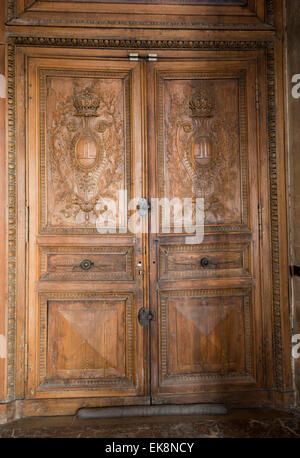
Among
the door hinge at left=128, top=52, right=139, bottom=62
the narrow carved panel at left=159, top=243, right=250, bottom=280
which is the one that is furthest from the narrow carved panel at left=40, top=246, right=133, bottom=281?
the door hinge at left=128, top=52, right=139, bottom=62

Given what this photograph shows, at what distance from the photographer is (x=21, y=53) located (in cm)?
205

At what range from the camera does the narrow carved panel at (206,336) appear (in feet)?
6.91

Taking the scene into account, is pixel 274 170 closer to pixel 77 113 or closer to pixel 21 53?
pixel 77 113

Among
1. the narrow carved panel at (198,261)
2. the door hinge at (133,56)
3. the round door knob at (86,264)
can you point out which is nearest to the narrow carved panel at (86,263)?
the round door knob at (86,264)

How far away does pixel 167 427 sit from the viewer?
6.21ft

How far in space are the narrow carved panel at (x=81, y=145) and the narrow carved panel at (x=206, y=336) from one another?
786 millimetres

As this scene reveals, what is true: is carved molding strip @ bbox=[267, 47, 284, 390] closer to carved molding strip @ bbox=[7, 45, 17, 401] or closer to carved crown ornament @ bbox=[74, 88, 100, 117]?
carved crown ornament @ bbox=[74, 88, 100, 117]

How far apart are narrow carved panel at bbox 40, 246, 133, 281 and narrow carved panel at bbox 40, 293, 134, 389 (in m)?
0.13

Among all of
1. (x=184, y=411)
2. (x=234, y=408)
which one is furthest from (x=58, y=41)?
(x=234, y=408)

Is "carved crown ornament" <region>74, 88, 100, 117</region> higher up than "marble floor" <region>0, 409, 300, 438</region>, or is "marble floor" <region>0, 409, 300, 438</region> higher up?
"carved crown ornament" <region>74, 88, 100, 117</region>

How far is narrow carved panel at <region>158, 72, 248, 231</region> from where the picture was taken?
6.99ft

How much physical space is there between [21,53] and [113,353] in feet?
6.60

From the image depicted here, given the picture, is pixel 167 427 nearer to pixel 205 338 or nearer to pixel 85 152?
pixel 205 338

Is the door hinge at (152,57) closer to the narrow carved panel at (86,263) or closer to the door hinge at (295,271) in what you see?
the narrow carved panel at (86,263)
